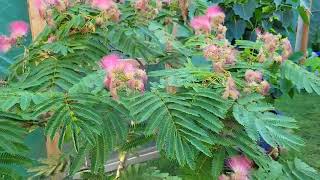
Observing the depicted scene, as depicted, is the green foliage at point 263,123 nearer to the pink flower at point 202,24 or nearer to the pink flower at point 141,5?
the pink flower at point 202,24

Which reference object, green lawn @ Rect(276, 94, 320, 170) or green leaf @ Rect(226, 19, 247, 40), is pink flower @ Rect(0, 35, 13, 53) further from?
green lawn @ Rect(276, 94, 320, 170)

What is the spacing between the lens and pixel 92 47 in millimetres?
1554

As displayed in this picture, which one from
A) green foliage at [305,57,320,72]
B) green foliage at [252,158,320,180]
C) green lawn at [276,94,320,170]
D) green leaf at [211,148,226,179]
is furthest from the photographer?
green foliage at [305,57,320,72]

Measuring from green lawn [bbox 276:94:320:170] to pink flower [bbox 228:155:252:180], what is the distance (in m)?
2.16

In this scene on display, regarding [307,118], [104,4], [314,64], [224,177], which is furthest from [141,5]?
[307,118]

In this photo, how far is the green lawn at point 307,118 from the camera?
11.3 ft

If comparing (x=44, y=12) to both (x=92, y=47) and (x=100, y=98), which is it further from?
(x=100, y=98)

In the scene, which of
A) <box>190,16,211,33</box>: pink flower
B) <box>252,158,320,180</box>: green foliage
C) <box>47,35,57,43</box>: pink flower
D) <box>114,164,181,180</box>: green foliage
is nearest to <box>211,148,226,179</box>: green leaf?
<box>252,158,320,180</box>: green foliage

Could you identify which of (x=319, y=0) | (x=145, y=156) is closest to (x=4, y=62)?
(x=145, y=156)

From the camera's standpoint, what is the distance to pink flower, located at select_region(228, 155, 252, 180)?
1213 millimetres

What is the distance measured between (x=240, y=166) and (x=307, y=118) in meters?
3.13

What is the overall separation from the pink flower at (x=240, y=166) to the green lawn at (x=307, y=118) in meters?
2.16

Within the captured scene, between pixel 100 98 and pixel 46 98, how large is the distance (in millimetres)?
141

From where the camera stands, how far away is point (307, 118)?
4152mm
